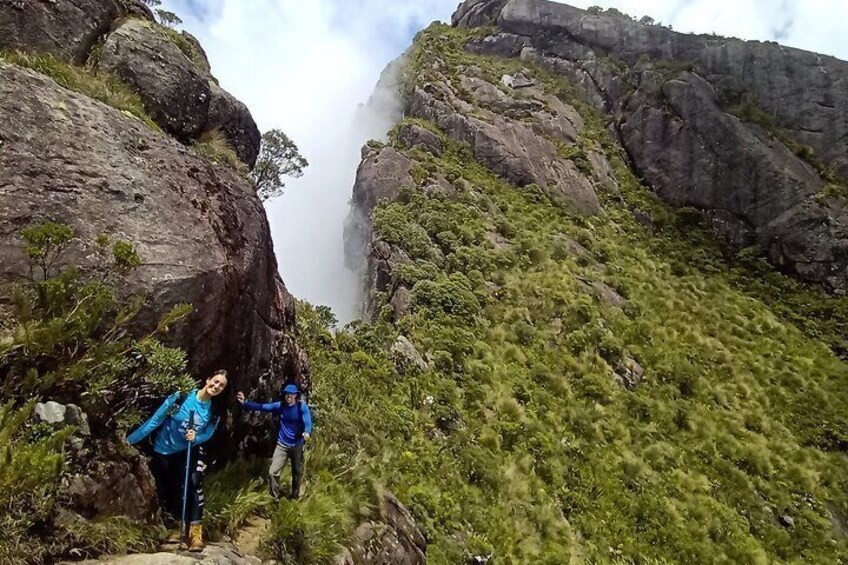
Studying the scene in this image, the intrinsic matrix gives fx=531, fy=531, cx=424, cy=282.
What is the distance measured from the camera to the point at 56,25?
31.3ft

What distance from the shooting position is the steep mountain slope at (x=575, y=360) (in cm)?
1391

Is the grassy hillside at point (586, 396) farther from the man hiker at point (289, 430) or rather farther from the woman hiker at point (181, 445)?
the woman hiker at point (181, 445)

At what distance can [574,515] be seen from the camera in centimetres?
1429

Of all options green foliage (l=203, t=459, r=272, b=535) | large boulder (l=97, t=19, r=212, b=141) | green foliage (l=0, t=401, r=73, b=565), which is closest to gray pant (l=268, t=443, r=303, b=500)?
green foliage (l=203, t=459, r=272, b=535)

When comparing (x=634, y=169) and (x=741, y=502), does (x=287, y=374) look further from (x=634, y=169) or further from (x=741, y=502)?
(x=634, y=169)

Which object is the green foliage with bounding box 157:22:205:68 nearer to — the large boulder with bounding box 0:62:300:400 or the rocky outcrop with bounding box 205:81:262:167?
the rocky outcrop with bounding box 205:81:262:167

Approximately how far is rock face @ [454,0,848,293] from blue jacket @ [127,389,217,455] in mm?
33990

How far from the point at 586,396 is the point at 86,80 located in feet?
56.4

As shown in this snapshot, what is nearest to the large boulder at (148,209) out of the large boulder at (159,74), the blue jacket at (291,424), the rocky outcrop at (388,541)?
the blue jacket at (291,424)

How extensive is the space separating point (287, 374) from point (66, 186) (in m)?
4.68

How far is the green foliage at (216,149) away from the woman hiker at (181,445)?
218 inches

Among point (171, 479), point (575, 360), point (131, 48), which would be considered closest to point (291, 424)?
point (171, 479)

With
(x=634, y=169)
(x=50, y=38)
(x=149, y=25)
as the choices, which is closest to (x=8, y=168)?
(x=50, y=38)

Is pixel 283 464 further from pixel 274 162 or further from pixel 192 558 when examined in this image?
pixel 274 162
